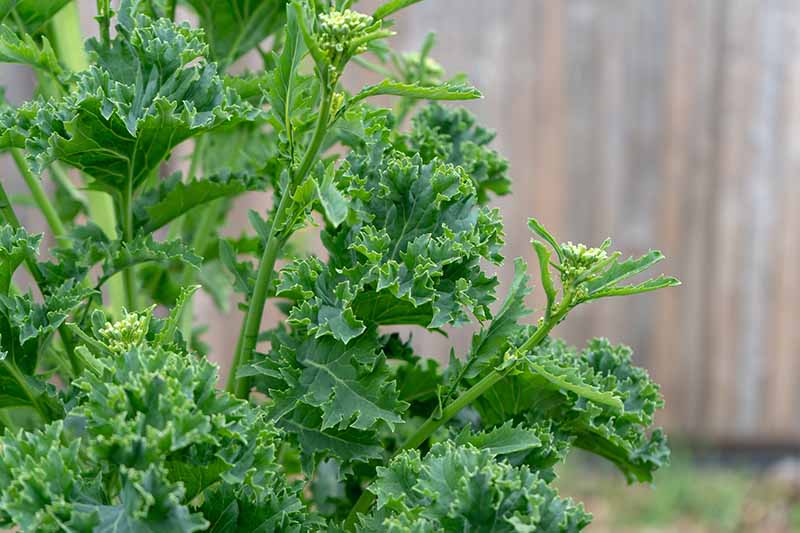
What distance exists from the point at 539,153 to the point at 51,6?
237 centimetres

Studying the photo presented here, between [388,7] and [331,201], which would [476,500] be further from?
[388,7]

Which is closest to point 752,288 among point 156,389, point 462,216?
point 462,216

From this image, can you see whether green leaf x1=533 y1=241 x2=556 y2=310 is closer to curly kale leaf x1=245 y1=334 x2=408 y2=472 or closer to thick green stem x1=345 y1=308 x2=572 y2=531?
thick green stem x1=345 y1=308 x2=572 y2=531

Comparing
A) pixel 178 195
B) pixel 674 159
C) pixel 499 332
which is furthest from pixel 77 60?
pixel 674 159

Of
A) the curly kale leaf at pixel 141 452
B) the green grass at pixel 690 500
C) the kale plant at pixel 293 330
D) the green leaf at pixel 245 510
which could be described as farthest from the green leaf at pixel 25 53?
the green grass at pixel 690 500

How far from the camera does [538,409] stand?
716 millimetres

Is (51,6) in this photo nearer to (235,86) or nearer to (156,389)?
(235,86)

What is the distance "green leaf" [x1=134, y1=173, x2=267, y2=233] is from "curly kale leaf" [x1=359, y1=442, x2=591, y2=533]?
0.91 feet

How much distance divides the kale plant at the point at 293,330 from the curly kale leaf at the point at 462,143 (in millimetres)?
18

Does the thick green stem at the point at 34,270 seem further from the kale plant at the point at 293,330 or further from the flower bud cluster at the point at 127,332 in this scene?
the flower bud cluster at the point at 127,332

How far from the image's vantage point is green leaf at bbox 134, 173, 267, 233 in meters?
0.73

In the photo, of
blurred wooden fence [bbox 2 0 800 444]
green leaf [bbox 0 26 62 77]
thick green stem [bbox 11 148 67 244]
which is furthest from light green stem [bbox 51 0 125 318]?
blurred wooden fence [bbox 2 0 800 444]

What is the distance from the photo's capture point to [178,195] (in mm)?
726

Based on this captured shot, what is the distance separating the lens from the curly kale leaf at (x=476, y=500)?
547 mm
